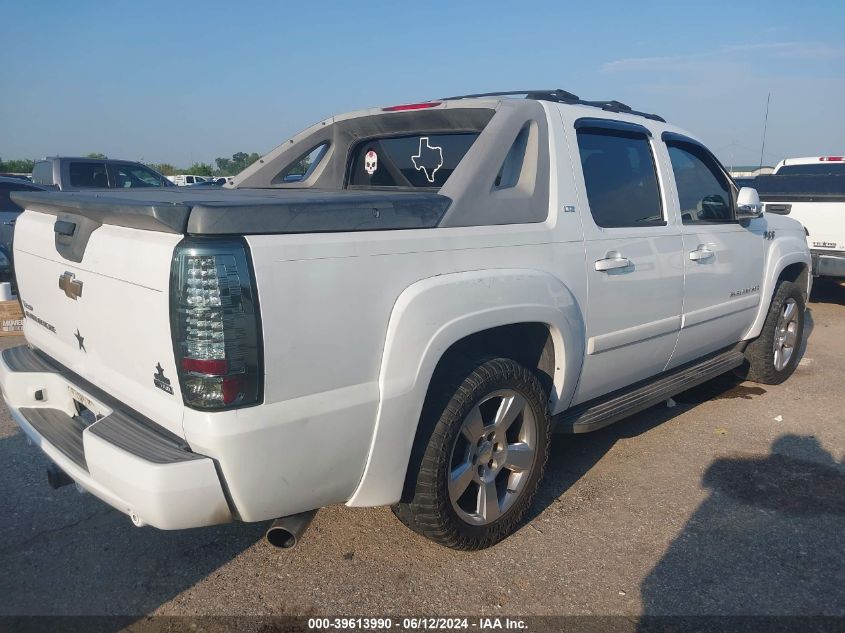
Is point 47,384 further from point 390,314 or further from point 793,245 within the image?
point 793,245

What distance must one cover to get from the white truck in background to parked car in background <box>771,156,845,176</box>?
61.4 inches

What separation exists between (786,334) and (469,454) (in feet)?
12.3

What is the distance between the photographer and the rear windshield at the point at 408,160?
377 cm

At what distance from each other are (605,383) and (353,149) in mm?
2126

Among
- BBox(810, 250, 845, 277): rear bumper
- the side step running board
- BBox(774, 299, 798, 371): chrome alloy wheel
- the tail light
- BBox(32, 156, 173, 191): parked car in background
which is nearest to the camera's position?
the tail light

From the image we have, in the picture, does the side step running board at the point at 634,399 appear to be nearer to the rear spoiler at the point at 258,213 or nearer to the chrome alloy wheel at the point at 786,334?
the chrome alloy wheel at the point at 786,334

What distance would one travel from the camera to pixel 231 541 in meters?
3.09

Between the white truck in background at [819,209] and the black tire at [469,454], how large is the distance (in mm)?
5362

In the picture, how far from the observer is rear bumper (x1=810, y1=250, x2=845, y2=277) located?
7477 mm

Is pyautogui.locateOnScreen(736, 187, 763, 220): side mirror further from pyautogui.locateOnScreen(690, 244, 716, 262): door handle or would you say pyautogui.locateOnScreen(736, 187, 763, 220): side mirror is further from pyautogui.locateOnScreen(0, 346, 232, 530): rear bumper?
pyautogui.locateOnScreen(0, 346, 232, 530): rear bumper

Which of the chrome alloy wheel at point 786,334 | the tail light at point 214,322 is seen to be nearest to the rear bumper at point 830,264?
the chrome alloy wheel at point 786,334

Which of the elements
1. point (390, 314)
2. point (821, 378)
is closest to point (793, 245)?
point (821, 378)

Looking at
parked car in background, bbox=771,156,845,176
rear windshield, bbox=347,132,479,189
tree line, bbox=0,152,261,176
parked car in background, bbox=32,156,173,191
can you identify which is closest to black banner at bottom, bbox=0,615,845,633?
rear windshield, bbox=347,132,479,189

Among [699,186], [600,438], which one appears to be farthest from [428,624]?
A: [699,186]
